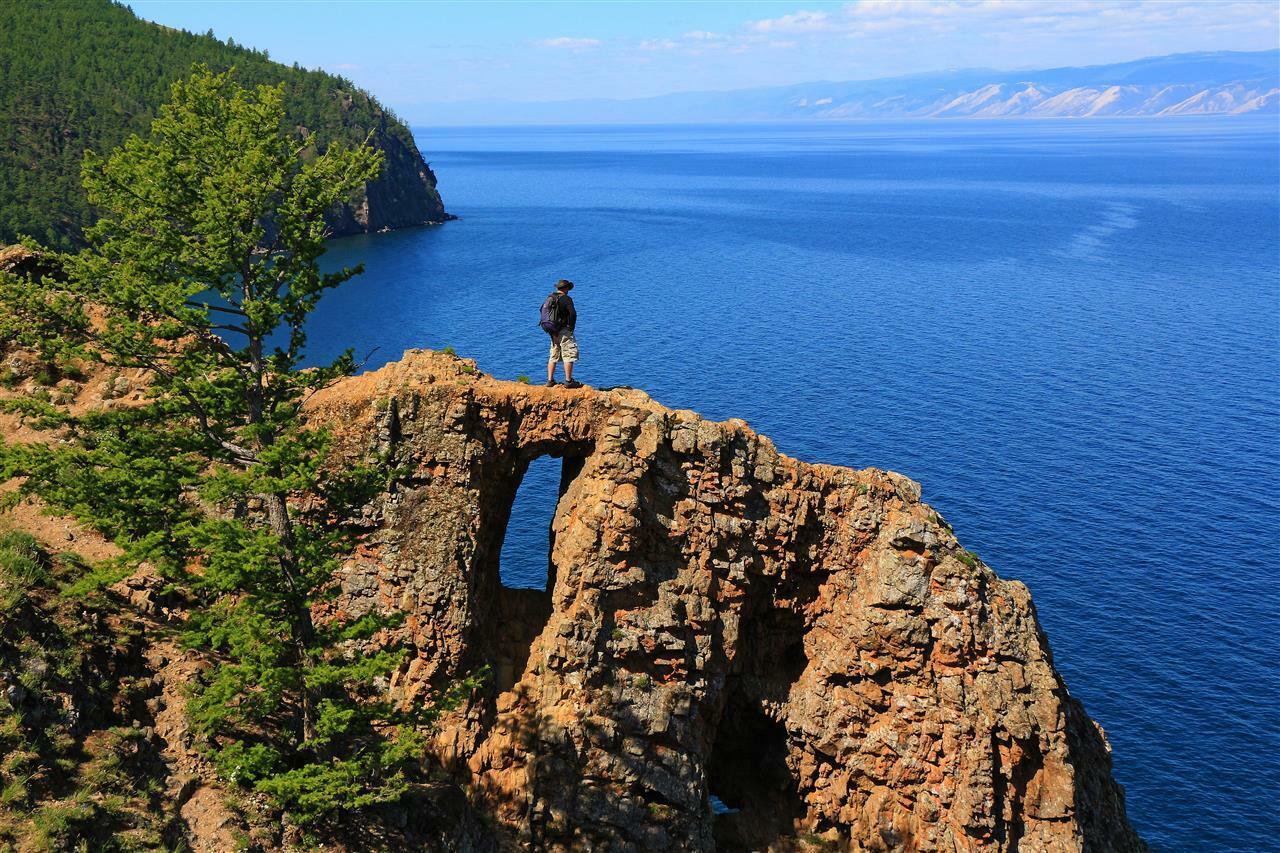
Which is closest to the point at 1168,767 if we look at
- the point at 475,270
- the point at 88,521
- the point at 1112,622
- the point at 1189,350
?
the point at 1112,622

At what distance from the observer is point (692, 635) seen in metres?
36.2

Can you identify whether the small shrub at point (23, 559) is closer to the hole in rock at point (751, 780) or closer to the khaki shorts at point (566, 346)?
the khaki shorts at point (566, 346)

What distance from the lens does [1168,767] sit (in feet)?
192

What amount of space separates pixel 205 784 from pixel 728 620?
1823 cm

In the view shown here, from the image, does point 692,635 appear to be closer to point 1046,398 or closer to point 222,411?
point 222,411

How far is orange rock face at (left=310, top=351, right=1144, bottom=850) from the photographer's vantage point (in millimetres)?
33562

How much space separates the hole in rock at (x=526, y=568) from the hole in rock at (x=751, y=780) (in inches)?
354

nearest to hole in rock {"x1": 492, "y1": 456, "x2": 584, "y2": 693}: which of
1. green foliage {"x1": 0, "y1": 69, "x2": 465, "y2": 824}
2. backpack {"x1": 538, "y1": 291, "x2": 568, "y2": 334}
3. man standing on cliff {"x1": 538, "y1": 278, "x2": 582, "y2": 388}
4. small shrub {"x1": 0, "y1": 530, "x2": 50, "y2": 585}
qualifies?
man standing on cliff {"x1": 538, "y1": 278, "x2": 582, "y2": 388}

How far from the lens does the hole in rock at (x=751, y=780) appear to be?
39.7 m

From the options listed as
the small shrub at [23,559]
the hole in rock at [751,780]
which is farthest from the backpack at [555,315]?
the small shrub at [23,559]

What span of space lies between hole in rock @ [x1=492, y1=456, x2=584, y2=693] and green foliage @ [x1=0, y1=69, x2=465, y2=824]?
8.20 meters

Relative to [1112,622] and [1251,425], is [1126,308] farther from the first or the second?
[1112,622]

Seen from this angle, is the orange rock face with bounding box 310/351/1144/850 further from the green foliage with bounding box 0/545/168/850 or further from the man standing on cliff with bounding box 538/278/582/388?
the green foliage with bounding box 0/545/168/850

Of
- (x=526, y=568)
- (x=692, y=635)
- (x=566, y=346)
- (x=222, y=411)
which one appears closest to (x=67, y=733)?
(x=222, y=411)
